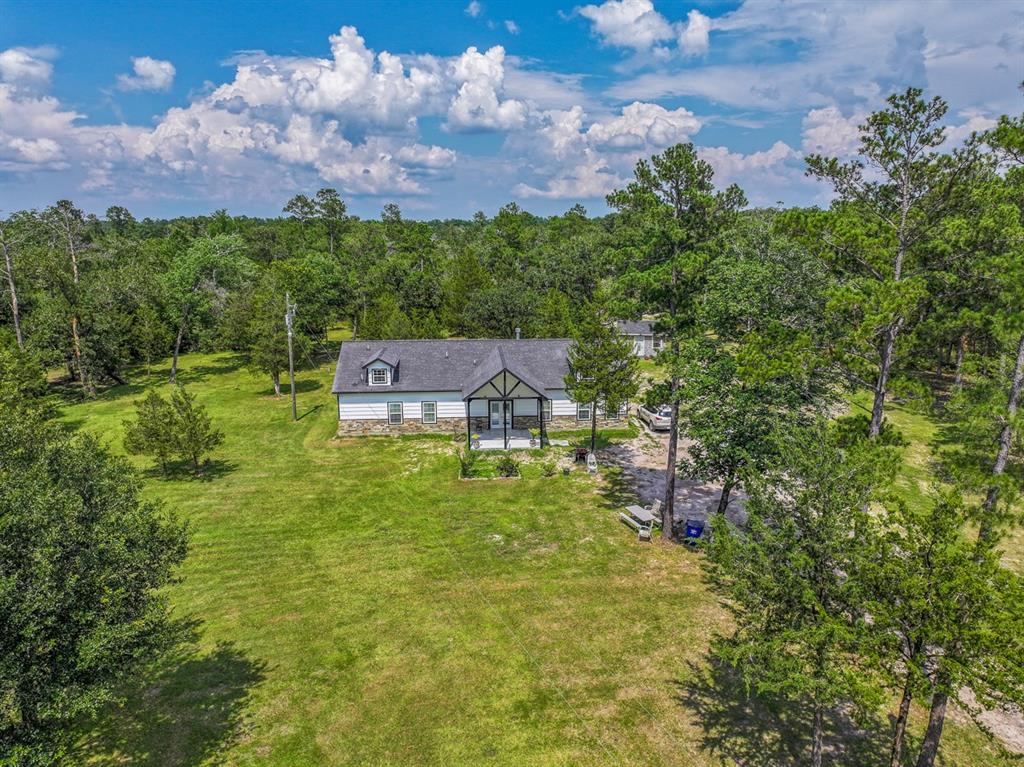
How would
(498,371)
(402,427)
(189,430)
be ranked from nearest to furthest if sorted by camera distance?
(189,430)
(498,371)
(402,427)

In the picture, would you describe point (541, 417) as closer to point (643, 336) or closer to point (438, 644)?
point (438, 644)

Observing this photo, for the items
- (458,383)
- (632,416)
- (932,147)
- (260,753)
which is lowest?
(260,753)

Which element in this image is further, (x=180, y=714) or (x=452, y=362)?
(x=452, y=362)

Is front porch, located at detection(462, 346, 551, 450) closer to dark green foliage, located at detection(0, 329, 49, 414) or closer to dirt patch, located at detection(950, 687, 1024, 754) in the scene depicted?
dark green foliage, located at detection(0, 329, 49, 414)

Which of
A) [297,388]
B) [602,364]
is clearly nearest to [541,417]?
[602,364]

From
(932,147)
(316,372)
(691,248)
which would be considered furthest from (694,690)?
(316,372)

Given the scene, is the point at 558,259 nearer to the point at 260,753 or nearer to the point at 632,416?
the point at 632,416

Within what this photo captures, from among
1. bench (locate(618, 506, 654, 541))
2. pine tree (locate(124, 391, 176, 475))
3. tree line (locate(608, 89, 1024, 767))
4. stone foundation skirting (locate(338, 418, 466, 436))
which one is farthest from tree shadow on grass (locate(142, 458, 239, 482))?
tree line (locate(608, 89, 1024, 767))
